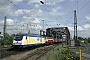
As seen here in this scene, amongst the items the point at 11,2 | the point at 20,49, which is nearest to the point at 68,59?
the point at 11,2

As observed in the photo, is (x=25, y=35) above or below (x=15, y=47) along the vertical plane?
above

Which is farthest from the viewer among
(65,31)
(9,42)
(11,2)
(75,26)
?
(65,31)

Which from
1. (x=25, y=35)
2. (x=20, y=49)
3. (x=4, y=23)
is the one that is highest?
(x=4, y=23)

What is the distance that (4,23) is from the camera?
155 ft

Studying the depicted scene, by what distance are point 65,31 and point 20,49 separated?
171ft

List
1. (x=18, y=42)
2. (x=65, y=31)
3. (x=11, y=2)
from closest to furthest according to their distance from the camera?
(x=11, y=2), (x=18, y=42), (x=65, y=31)

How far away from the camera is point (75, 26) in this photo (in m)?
44.6

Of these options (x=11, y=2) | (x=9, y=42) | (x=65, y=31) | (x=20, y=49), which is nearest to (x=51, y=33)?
(x=65, y=31)

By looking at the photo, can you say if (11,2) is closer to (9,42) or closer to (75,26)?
(75,26)

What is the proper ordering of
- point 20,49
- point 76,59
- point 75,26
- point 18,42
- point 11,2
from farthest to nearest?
1. point 75,26
2. point 20,49
3. point 18,42
4. point 11,2
5. point 76,59

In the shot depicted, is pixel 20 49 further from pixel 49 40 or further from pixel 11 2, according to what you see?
pixel 49 40

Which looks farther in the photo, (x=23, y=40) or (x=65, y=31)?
→ (x=65, y=31)

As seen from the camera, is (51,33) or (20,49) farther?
(51,33)

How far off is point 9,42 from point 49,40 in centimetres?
1483
